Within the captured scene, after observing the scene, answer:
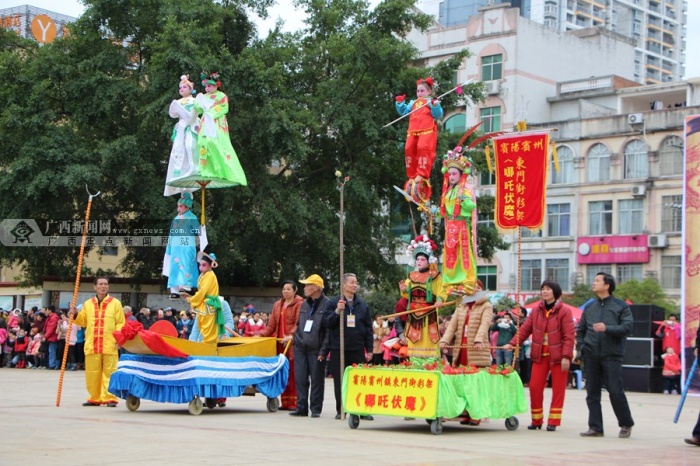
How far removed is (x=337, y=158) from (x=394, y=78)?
294cm

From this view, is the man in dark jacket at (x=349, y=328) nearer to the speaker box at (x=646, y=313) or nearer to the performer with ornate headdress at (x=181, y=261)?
the performer with ornate headdress at (x=181, y=261)

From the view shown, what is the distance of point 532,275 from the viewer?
5219cm

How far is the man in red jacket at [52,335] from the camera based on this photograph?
87.9 ft

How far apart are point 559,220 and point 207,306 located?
3843 cm

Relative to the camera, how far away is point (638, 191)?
47781 millimetres

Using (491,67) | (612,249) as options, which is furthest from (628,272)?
(491,67)

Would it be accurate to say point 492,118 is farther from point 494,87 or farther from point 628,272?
point 628,272

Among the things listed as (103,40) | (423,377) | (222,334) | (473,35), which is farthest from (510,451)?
(473,35)

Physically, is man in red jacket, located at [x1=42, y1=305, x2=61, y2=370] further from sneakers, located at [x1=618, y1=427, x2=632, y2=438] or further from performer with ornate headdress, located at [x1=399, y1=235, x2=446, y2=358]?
sneakers, located at [x1=618, y1=427, x2=632, y2=438]

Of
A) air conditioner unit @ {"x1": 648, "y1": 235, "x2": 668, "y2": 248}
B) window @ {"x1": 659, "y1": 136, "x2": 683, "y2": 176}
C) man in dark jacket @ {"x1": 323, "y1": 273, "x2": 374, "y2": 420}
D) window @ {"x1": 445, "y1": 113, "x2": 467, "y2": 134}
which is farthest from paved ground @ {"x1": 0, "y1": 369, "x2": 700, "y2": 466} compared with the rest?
window @ {"x1": 445, "y1": 113, "x2": 467, "y2": 134}

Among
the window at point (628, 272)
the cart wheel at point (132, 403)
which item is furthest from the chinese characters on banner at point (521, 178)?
the window at point (628, 272)

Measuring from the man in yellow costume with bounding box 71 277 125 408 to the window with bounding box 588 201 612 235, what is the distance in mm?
37208

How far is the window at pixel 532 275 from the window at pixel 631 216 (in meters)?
4.75

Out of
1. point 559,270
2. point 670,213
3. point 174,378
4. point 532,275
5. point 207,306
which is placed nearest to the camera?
point 174,378
